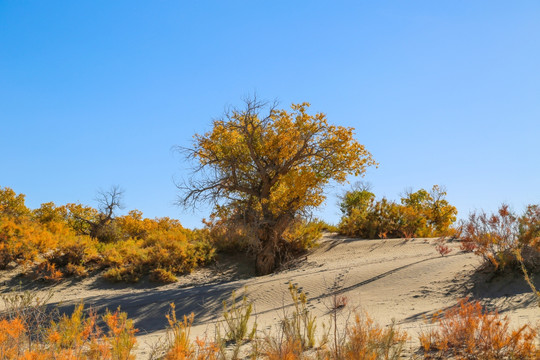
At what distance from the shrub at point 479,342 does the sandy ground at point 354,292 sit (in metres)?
0.48

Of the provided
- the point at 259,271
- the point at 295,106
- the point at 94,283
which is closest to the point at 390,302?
the point at 259,271

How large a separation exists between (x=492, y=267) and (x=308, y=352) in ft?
23.8

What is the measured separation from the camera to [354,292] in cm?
1137

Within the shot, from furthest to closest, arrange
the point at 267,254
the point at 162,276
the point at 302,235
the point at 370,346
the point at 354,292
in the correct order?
the point at 302,235, the point at 267,254, the point at 162,276, the point at 354,292, the point at 370,346

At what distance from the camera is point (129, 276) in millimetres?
16938

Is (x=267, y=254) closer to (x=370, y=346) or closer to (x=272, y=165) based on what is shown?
(x=272, y=165)

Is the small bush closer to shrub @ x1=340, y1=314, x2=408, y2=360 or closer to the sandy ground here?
the sandy ground

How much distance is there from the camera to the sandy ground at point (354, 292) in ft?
29.7

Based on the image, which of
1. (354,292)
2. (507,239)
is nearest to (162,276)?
(354,292)

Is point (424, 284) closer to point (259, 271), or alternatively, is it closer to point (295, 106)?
point (259, 271)

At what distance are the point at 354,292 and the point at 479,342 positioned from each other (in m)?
6.09

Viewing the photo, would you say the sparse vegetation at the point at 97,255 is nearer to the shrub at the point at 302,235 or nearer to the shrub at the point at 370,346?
the shrub at the point at 302,235

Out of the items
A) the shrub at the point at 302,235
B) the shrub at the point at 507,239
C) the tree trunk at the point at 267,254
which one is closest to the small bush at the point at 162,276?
the tree trunk at the point at 267,254

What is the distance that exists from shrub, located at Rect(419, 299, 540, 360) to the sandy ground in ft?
Result: 1.57
